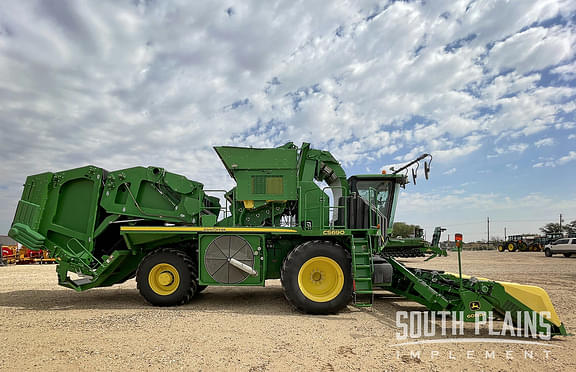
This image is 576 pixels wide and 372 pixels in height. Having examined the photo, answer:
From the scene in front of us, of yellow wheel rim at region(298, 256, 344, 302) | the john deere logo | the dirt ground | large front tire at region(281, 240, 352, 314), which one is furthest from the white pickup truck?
yellow wheel rim at region(298, 256, 344, 302)

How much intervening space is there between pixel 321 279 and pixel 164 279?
358 cm

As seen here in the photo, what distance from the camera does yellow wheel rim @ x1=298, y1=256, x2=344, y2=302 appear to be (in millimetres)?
7344

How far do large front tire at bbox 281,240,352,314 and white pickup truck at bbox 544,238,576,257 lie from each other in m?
30.8

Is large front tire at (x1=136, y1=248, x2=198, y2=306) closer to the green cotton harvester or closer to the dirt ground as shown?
the green cotton harvester

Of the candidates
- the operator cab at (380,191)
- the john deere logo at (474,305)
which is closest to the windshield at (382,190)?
the operator cab at (380,191)

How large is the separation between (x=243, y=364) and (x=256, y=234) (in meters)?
3.62

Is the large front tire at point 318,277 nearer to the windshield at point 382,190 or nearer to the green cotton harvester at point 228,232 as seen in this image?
the green cotton harvester at point 228,232

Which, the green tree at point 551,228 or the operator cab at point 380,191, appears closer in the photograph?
the operator cab at point 380,191

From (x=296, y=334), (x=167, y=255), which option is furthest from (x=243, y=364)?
(x=167, y=255)

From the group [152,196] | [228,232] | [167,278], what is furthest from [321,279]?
[152,196]

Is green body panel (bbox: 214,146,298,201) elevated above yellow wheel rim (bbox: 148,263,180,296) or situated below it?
above

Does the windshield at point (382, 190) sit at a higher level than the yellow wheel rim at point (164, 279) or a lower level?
higher

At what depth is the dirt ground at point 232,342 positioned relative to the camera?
174 inches

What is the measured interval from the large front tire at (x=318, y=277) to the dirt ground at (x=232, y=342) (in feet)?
0.96
